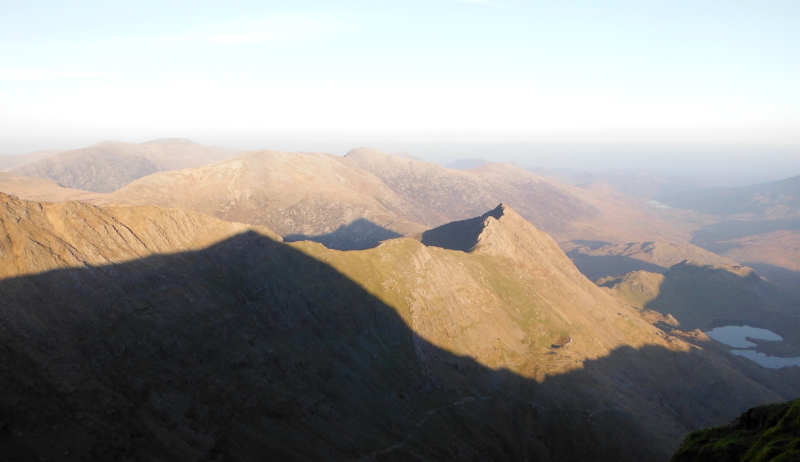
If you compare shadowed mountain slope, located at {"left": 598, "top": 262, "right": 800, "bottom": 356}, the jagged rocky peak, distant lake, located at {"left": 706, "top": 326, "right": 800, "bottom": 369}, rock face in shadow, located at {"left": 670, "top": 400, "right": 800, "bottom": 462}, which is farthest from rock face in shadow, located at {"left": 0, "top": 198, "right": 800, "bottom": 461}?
shadowed mountain slope, located at {"left": 598, "top": 262, "right": 800, "bottom": 356}

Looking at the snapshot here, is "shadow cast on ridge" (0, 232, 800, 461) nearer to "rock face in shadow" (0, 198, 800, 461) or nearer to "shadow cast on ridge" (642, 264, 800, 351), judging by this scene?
"rock face in shadow" (0, 198, 800, 461)

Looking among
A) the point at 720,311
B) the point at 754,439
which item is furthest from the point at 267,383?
the point at 720,311

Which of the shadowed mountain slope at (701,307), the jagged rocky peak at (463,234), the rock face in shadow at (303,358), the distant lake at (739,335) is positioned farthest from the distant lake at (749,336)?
the jagged rocky peak at (463,234)

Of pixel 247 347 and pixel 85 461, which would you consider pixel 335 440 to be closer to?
pixel 247 347

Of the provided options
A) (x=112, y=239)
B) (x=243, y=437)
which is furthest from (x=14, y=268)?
(x=243, y=437)

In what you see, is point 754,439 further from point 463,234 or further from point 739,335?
point 739,335

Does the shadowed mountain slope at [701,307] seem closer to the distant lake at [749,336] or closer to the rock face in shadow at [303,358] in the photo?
the distant lake at [749,336]
